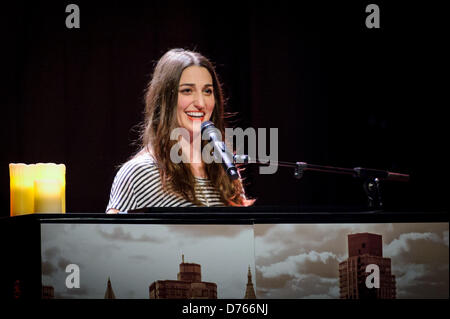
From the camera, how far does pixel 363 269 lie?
1.52 metres

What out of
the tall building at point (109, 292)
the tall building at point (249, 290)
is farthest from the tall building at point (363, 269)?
the tall building at point (109, 292)

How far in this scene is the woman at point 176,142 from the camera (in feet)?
8.12

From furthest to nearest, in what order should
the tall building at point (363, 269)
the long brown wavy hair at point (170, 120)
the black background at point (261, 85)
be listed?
the black background at point (261, 85)
the long brown wavy hair at point (170, 120)
the tall building at point (363, 269)

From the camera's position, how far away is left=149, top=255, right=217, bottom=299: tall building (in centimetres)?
152

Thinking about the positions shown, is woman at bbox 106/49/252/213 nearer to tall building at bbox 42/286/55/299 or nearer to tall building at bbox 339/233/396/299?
tall building at bbox 42/286/55/299

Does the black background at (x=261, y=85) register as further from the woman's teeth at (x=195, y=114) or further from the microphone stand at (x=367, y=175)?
the microphone stand at (x=367, y=175)

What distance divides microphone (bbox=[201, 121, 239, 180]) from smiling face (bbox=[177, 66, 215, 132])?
0.69 m

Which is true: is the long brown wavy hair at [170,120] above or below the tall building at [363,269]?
above

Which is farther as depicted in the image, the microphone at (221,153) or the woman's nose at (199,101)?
the woman's nose at (199,101)

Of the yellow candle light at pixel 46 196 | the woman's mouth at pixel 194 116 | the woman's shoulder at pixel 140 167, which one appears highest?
the woman's mouth at pixel 194 116

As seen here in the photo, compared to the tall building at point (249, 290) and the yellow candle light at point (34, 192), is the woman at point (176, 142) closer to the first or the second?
the yellow candle light at point (34, 192)

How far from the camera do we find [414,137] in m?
3.30

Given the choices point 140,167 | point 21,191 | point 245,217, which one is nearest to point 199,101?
point 140,167

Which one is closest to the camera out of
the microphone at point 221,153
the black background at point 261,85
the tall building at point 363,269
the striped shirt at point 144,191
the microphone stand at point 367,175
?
the tall building at point 363,269
